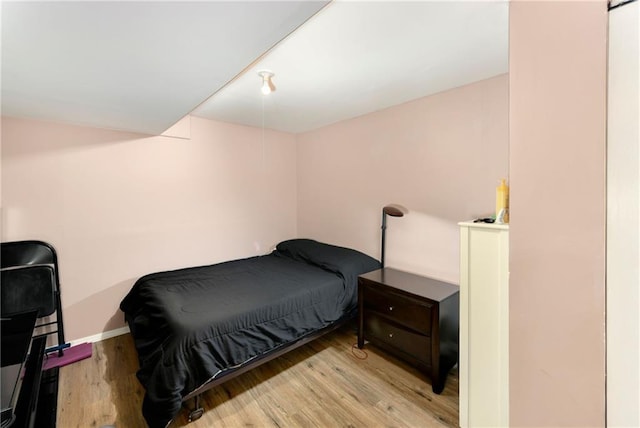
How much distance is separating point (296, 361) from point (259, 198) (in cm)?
206

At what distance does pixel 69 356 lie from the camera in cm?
233

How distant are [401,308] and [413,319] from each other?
0.12m

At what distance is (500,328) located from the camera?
1.38m

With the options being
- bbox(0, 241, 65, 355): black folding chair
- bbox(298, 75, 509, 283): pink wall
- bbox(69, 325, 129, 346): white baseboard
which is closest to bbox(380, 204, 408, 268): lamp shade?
bbox(298, 75, 509, 283): pink wall

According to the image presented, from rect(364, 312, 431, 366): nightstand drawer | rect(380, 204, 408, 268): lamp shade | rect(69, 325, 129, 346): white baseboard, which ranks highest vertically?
rect(380, 204, 408, 268): lamp shade

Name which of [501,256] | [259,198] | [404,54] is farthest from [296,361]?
[404,54]

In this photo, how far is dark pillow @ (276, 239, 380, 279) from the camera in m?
2.72

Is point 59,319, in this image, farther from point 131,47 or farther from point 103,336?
point 131,47

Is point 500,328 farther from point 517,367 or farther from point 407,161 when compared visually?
point 407,161

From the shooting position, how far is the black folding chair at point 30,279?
85.0 inches

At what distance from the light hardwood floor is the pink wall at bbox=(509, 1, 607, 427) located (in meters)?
1.48

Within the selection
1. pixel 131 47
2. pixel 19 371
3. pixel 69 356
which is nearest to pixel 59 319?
pixel 69 356

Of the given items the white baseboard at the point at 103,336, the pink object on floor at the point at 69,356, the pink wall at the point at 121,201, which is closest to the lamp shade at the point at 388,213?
the pink wall at the point at 121,201

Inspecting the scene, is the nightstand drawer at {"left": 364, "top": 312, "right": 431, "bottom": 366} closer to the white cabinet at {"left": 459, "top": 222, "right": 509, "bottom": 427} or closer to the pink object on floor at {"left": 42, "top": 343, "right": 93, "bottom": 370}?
the white cabinet at {"left": 459, "top": 222, "right": 509, "bottom": 427}
